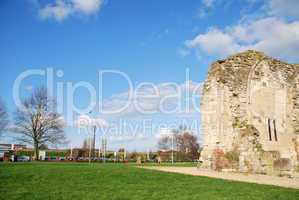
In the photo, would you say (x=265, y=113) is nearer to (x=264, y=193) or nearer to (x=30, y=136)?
(x=264, y=193)

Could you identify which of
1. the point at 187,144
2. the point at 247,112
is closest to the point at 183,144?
the point at 187,144

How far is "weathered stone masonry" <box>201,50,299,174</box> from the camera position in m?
18.8

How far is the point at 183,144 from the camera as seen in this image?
7038cm

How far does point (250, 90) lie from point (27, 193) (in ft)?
51.8

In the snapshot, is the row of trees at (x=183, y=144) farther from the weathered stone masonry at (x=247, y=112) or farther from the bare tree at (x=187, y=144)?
the weathered stone masonry at (x=247, y=112)

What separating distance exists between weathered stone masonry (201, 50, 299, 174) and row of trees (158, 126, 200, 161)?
38359 millimetres

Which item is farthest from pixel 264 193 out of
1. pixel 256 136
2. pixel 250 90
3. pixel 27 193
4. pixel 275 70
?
pixel 275 70

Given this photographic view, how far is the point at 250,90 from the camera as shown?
67.1 ft

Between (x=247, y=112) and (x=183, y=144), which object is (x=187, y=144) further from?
(x=247, y=112)

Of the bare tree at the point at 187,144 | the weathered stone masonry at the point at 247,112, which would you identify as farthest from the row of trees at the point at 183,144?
the weathered stone masonry at the point at 247,112

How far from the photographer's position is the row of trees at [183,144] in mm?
61500

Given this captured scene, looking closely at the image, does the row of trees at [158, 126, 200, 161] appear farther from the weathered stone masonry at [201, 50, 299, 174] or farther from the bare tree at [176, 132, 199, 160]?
the weathered stone masonry at [201, 50, 299, 174]

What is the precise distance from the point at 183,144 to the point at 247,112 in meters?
51.0

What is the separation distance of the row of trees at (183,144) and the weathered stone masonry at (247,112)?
38.4m
